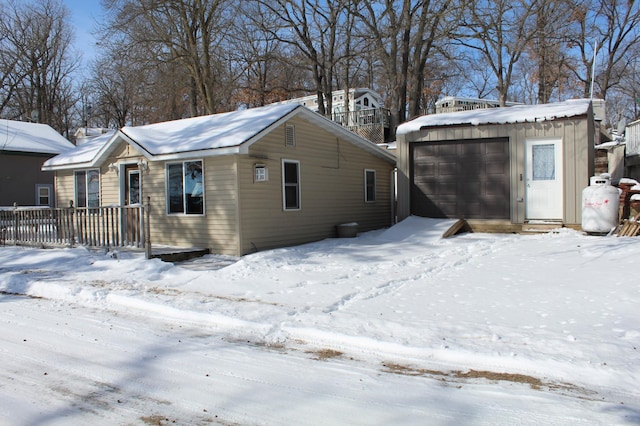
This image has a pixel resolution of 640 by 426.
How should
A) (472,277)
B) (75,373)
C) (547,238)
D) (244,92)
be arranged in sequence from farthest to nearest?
(244,92) < (547,238) < (472,277) < (75,373)

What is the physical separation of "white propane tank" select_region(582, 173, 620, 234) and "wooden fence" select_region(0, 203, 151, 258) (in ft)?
32.4

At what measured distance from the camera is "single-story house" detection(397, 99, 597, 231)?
12.4 m

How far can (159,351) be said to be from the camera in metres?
5.37

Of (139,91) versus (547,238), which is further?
(139,91)

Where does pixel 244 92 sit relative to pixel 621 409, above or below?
above

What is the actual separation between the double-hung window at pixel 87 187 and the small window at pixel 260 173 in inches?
225

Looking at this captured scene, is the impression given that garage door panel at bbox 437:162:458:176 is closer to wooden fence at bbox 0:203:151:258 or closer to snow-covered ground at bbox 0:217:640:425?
snow-covered ground at bbox 0:217:640:425

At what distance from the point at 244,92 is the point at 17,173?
17.7m

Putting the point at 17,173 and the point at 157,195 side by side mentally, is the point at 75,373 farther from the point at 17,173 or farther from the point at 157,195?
the point at 17,173

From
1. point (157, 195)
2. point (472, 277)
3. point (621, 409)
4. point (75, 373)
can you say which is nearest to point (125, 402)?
point (75, 373)

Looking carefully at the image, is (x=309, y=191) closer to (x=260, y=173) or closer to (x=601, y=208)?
(x=260, y=173)

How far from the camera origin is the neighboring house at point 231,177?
11945 millimetres

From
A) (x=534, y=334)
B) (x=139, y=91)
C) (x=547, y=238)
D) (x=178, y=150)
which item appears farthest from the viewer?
(x=139, y=91)

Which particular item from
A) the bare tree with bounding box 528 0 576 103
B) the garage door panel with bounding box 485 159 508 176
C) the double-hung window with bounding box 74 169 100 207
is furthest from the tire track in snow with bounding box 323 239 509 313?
the bare tree with bounding box 528 0 576 103
